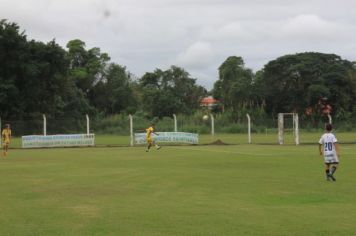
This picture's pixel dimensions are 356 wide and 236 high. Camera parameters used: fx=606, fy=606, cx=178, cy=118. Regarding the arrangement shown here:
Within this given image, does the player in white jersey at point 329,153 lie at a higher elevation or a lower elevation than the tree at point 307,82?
lower

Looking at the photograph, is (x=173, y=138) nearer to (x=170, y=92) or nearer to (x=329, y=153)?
(x=329, y=153)

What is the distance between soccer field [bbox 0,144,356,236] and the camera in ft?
31.9

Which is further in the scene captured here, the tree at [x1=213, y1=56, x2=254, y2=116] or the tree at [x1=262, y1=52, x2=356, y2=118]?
the tree at [x1=213, y1=56, x2=254, y2=116]

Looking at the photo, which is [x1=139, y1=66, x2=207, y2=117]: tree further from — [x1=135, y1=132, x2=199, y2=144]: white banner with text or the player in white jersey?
the player in white jersey

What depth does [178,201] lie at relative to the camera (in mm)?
12797

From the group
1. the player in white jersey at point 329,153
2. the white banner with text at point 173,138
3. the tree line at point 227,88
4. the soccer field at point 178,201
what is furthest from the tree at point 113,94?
the player in white jersey at point 329,153

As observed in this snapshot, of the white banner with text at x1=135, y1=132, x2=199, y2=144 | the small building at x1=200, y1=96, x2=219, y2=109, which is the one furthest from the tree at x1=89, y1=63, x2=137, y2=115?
the white banner with text at x1=135, y1=132, x2=199, y2=144

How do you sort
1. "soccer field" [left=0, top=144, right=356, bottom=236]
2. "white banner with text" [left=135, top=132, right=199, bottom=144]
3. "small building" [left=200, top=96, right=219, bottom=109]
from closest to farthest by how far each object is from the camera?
"soccer field" [left=0, top=144, right=356, bottom=236] < "white banner with text" [left=135, top=132, right=199, bottom=144] < "small building" [left=200, top=96, right=219, bottom=109]

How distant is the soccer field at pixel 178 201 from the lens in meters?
9.73

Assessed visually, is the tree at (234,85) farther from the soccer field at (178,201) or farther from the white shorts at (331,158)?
the white shorts at (331,158)

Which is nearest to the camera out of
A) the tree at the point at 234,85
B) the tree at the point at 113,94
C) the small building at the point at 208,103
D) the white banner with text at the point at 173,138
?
the white banner with text at the point at 173,138

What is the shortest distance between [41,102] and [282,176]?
1773 inches

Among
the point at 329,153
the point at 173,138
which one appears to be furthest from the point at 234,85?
the point at 329,153

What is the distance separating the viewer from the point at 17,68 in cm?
5728
